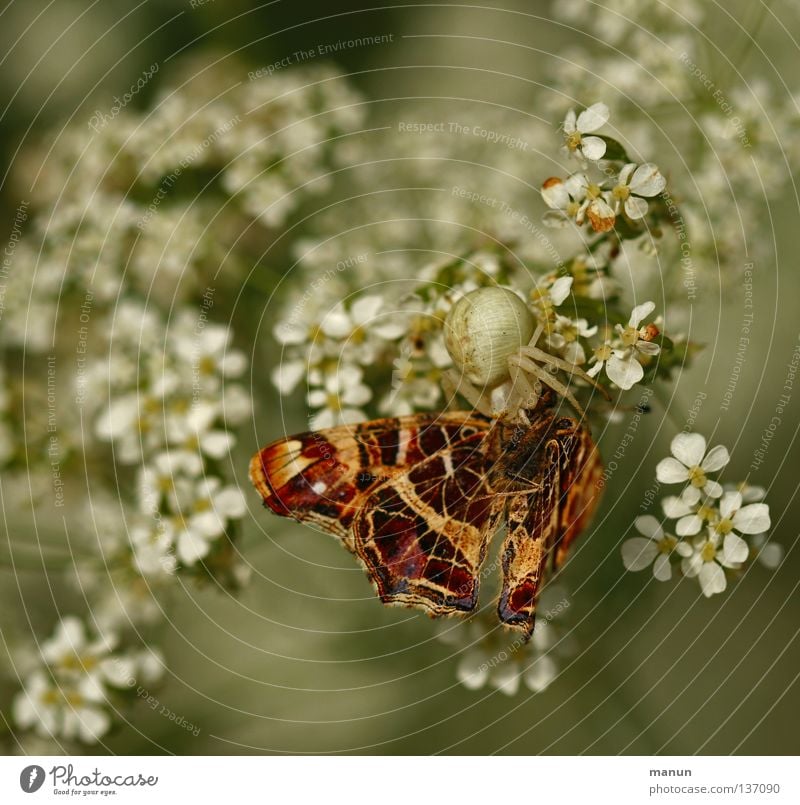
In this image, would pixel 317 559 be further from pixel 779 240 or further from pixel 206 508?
pixel 779 240

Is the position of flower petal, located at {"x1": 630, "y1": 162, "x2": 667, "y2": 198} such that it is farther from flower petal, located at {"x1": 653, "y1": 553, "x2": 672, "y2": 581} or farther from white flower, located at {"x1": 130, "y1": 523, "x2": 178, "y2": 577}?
white flower, located at {"x1": 130, "y1": 523, "x2": 178, "y2": 577}

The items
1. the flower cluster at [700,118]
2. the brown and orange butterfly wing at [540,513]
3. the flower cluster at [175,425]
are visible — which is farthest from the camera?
the flower cluster at [700,118]

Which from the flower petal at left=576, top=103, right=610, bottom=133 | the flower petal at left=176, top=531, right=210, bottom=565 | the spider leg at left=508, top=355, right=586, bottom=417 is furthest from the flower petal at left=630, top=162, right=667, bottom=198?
the flower petal at left=176, top=531, right=210, bottom=565

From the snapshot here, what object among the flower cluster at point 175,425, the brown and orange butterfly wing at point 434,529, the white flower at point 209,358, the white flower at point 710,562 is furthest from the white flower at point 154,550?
the white flower at point 710,562

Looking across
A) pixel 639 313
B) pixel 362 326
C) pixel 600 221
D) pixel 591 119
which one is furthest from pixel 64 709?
pixel 591 119

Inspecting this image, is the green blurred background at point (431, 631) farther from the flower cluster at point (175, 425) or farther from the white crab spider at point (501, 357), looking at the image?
the white crab spider at point (501, 357)
